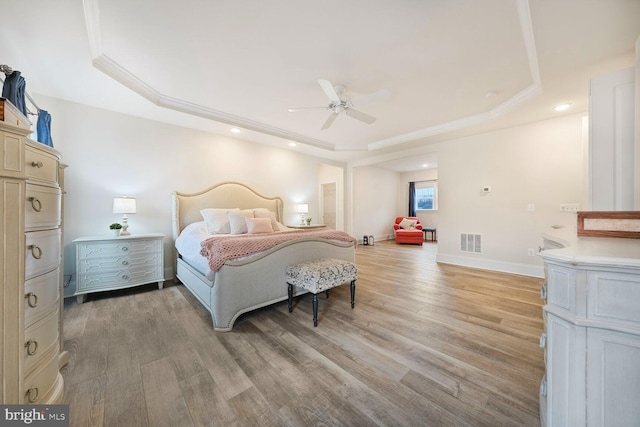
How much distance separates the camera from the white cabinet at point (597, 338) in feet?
2.46

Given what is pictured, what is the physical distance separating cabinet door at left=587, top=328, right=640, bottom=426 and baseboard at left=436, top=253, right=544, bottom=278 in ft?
12.2

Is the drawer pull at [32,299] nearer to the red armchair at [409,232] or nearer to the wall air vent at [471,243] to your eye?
the wall air vent at [471,243]

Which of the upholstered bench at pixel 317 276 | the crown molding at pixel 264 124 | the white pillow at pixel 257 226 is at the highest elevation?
the crown molding at pixel 264 124

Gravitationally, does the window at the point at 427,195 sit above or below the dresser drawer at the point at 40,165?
above

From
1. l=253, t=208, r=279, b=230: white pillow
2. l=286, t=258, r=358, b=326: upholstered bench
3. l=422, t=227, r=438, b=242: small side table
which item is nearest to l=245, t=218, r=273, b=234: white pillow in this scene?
l=253, t=208, r=279, b=230: white pillow

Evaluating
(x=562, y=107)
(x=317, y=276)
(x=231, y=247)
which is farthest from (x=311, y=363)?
(x=562, y=107)

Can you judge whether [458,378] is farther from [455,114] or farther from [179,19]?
[455,114]

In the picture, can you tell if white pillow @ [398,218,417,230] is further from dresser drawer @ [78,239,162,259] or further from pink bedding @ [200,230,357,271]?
dresser drawer @ [78,239,162,259]

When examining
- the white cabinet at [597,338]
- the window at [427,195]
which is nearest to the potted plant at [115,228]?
the white cabinet at [597,338]

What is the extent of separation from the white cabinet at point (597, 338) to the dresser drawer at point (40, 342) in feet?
7.26

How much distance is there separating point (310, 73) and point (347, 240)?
84.9 inches

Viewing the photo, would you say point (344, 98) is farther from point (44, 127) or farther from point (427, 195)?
point (427, 195)

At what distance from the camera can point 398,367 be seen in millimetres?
1553

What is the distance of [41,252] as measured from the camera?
3.50 ft
